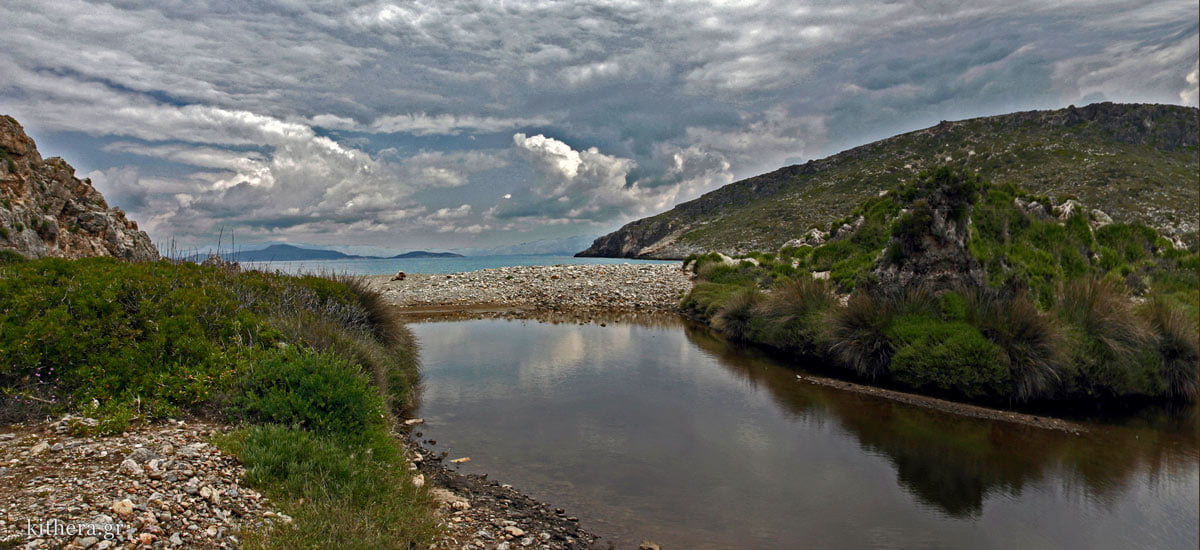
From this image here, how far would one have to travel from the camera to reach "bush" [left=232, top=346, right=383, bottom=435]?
20.1ft

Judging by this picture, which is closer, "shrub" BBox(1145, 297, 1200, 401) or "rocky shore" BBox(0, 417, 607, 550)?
"rocky shore" BBox(0, 417, 607, 550)

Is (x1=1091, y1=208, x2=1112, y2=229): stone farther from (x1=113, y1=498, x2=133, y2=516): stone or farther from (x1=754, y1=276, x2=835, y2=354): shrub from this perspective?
(x1=113, y1=498, x2=133, y2=516): stone

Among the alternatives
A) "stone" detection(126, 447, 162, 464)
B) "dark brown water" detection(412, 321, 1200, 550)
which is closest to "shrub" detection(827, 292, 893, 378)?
"dark brown water" detection(412, 321, 1200, 550)

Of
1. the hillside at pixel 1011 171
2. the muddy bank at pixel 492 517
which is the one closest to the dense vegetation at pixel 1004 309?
the muddy bank at pixel 492 517

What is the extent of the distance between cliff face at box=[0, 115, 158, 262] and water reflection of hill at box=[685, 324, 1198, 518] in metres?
17.4

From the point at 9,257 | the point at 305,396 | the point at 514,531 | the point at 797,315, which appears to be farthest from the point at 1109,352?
the point at 9,257

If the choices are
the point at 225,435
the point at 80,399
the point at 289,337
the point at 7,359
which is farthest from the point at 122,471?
the point at 289,337

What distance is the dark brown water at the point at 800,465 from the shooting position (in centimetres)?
644

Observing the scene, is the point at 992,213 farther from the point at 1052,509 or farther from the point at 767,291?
the point at 1052,509

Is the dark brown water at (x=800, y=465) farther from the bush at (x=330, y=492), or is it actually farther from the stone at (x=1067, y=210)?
the stone at (x=1067, y=210)

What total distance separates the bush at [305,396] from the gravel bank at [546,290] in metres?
21.2

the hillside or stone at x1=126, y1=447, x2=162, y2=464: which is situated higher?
the hillside

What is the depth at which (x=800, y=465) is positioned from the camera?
8273mm

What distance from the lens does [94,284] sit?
286 inches
